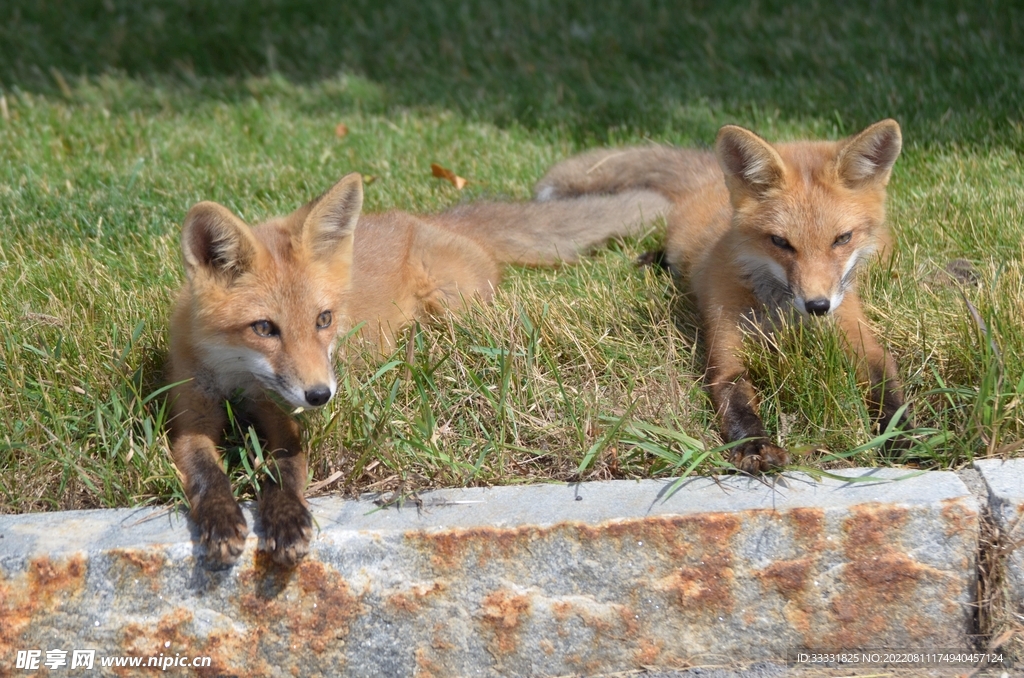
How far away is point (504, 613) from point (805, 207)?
5.86ft

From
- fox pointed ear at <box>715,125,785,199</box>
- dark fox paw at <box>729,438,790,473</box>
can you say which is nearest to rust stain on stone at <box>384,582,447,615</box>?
dark fox paw at <box>729,438,790,473</box>

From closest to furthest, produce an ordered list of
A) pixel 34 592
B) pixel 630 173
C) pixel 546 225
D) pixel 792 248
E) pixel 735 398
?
pixel 34 592 → pixel 735 398 → pixel 792 248 → pixel 546 225 → pixel 630 173

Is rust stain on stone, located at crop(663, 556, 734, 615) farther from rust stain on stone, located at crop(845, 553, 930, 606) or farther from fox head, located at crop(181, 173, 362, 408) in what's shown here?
fox head, located at crop(181, 173, 362, 408)

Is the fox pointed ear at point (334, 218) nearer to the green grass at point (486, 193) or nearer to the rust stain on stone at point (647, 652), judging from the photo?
the green grass at point (486, 193)

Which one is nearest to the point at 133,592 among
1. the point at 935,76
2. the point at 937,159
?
the point at 937,159

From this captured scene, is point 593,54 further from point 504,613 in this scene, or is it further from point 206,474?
point 504,613

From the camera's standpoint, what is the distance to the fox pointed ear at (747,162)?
3.48 meters

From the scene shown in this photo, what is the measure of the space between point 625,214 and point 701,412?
5.85 ft

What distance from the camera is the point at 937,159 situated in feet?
16.8

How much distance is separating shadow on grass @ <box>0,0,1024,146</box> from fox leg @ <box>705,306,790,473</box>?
262 cm

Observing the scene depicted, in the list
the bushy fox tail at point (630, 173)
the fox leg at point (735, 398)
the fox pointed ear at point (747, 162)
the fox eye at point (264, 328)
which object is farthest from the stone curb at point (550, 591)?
the bushy fox tail at point (630, 173)

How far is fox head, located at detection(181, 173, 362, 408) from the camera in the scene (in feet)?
9.55

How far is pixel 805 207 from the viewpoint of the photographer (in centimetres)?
346

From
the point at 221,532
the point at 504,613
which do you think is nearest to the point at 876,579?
the point at 504,613
